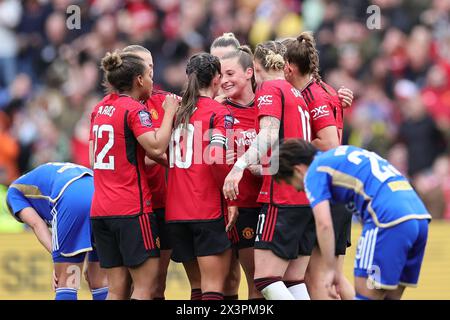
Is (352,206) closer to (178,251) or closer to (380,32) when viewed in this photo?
(178,251)

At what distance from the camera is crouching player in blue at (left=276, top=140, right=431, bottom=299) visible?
694 centimetres

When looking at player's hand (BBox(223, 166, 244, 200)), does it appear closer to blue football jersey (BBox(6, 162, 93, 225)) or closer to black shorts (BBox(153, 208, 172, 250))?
black shorts (BBox(153, 208, 172, 250))

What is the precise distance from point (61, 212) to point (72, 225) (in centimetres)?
15

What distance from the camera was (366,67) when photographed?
1480 cm

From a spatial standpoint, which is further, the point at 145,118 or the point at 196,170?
the point at 196,170

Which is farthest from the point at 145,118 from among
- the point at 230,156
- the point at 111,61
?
the point at 230,156

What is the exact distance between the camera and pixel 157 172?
8.58 meters

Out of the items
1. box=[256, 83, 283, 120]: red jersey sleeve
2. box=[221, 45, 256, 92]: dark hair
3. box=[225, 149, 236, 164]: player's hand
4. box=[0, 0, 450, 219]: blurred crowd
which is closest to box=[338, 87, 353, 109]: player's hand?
box=[221, 45, 256, 92]: dark hair

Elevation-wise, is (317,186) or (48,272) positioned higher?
(317,186)

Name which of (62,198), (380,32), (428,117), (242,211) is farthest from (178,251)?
(380,32)

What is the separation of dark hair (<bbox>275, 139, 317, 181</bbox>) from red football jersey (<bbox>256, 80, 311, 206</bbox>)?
780 millimetres

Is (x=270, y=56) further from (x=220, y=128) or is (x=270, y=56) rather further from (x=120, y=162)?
(x=120, y=162)
